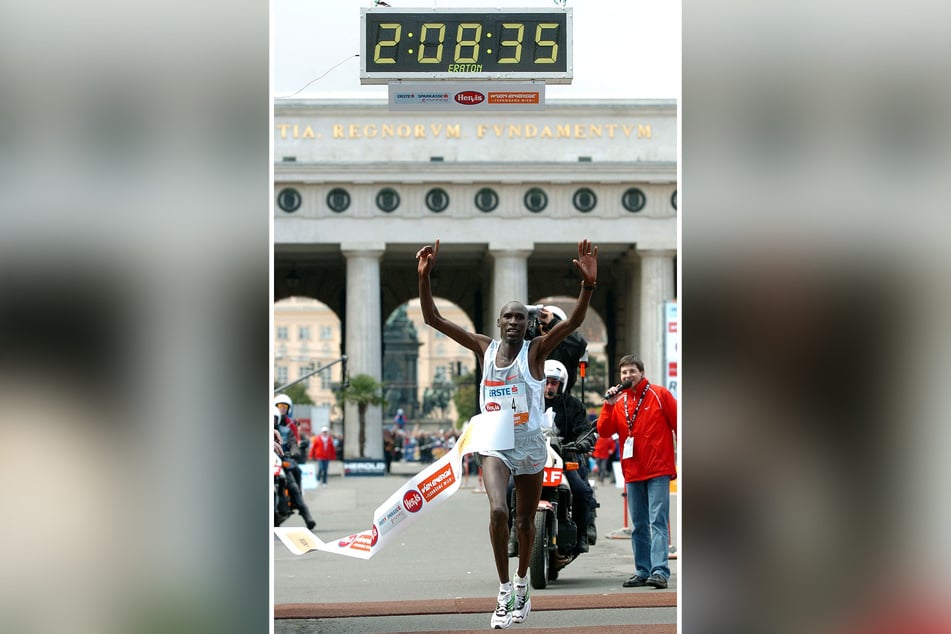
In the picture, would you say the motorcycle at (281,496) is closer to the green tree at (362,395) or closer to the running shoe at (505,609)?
the running shoe at (505,609)

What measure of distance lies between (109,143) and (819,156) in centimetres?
310

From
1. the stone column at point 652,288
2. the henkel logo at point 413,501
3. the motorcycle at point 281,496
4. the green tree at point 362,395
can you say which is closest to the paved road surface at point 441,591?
the motorcycle at point 281,496

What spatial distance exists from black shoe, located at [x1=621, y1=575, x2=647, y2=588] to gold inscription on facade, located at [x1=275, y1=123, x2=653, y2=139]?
187ft

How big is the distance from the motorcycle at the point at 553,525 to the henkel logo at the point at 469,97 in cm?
465

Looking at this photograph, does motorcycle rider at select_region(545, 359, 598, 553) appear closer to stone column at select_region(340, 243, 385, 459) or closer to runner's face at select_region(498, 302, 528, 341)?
runner's face at select_region(498, 302, 528, 341)

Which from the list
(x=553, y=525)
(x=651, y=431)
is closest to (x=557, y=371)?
(x=651, y=431)

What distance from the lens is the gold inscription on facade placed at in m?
68.0

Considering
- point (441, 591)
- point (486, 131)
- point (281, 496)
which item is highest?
point (486, 131)

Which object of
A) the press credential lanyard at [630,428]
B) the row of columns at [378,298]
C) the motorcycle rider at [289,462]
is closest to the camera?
the press credential lanyard at [630,428]

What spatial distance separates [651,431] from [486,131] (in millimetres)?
58103

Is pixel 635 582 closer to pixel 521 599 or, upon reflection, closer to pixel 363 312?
pixel 521 599

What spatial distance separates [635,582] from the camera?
12258 millimetres

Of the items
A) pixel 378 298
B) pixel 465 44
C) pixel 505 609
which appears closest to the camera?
pixel 465 44

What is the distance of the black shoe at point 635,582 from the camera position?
480 inches
